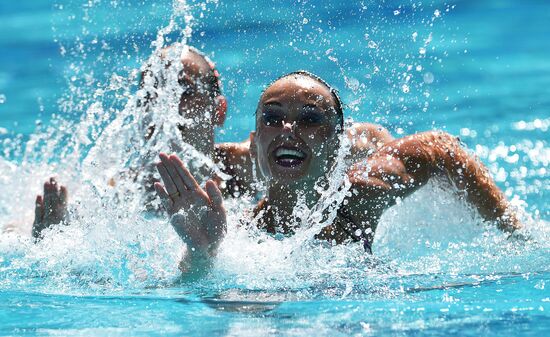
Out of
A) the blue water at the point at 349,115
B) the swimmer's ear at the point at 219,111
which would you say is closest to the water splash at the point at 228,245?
the blue water at the point at 349,115

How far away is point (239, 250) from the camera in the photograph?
3.39 m

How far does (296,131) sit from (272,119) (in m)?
0.13

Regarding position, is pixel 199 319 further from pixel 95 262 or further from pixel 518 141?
pixel 518 141

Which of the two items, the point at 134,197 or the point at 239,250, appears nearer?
the point at 239,250

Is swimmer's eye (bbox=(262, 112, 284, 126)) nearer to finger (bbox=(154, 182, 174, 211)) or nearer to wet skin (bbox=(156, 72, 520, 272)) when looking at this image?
wet skin (bbox=(156, 72, 520, 272))

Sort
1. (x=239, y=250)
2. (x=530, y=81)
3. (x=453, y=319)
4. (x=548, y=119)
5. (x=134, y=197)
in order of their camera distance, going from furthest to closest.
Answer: (x=530, y=81) → (x=548, y=119) → (x=134, y=197) → (x=239, y=250) → (x=453, y=319)

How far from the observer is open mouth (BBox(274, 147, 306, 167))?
3.38 metres

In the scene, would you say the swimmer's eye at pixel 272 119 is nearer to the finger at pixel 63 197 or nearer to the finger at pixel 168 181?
the finger at pixel 168 181

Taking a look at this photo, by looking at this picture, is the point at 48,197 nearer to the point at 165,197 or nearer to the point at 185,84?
the point at 185,84

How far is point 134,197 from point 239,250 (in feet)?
4.09

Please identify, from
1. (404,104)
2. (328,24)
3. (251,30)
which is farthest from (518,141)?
(251,30)

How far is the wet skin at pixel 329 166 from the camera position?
11.2 ft

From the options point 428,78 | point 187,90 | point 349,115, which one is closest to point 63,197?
point 187,90

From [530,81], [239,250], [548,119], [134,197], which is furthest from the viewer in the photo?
[530,81]
